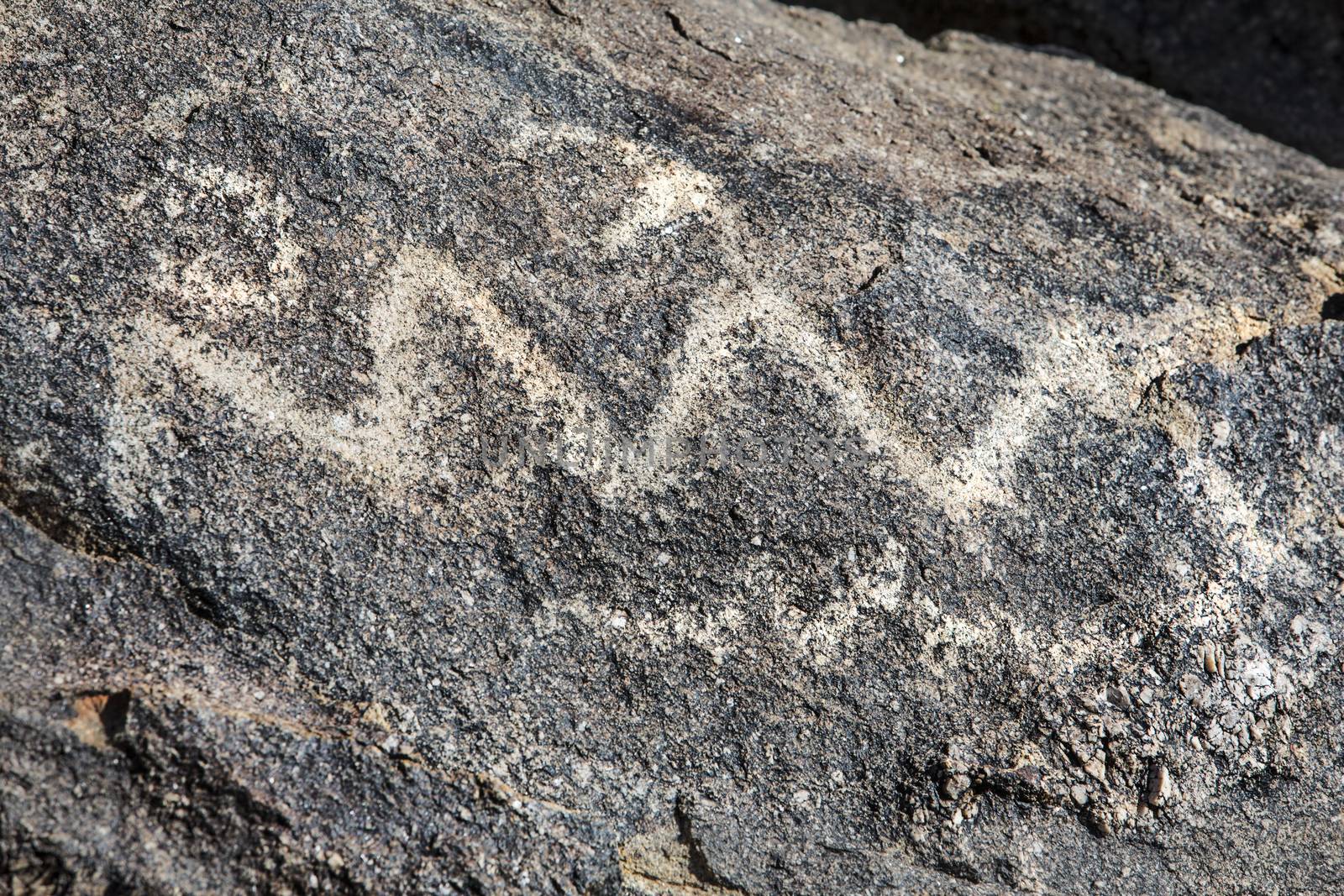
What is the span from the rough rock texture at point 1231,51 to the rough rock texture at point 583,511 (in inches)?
50.0

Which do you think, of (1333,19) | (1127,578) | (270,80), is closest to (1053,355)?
(1127,578)

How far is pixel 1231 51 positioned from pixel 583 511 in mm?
2158

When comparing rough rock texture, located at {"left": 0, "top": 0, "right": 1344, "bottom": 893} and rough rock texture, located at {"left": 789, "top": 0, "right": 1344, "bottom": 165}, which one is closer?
rough rock texture, located at {"left": 0, "top": 0, "right": 1344, "bottom": 893}

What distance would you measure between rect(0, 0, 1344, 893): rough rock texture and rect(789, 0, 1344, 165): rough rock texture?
4.17 ft

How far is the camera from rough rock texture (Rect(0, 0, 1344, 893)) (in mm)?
1183

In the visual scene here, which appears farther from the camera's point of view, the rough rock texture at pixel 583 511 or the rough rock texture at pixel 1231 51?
the rough rock texture at pixel 1231 51

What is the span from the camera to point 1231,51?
249 centimetres

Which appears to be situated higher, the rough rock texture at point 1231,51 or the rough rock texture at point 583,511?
the rough rock texture at point 1231,51

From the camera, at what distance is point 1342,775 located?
53.1 inches

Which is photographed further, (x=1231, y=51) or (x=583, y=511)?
(x=1231, y=51)

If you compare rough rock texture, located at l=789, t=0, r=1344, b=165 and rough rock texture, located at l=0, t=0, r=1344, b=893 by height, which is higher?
rough rock texture, located at l=789, t=0, r=1344, b=165

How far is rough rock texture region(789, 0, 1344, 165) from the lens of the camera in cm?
247

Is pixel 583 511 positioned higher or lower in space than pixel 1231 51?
lower

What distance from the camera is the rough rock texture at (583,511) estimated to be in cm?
118
